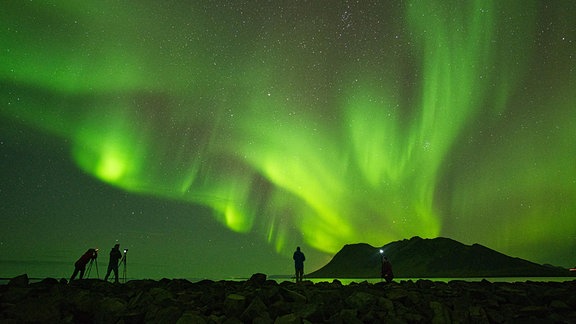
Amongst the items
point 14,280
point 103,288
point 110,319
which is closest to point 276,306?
point 110,319

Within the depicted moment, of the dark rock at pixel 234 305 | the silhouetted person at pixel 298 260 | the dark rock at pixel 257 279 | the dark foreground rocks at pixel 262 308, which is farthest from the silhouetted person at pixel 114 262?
the dark rock at pixel 234 305

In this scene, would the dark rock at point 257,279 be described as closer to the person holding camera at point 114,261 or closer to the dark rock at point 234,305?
the dark rock at point 234,305

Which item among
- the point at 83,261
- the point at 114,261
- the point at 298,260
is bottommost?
the point at 83,261

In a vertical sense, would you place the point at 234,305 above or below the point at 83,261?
below

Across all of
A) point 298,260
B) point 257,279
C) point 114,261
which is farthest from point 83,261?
point 298,260

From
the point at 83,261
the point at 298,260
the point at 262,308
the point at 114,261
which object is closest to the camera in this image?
the point at 262,308

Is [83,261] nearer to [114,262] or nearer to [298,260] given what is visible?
[114,262]

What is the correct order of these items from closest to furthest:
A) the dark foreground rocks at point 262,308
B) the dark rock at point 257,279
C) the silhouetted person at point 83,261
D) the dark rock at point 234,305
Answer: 1. the dark foreground rocks at point 262,308
2. the dark rock at point 234,305
3. the dark rock at point 257,279
4. the silhouetted person at point 83,261

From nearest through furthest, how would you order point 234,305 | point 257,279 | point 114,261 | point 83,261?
point 234,305 < point 257,279 < point 83,261 < point 114,261

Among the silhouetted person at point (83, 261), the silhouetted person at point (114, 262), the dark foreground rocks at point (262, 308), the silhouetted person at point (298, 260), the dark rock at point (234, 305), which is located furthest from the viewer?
the silhouetted person at point (298, 260)

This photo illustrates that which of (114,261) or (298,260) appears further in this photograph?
(298,260)

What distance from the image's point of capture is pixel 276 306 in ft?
34.9

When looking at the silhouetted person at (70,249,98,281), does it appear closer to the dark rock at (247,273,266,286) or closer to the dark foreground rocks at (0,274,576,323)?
the dark foreground rocks at (0,274,576,323)

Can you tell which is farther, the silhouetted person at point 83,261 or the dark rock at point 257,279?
the silhouetted person at point 83,261
